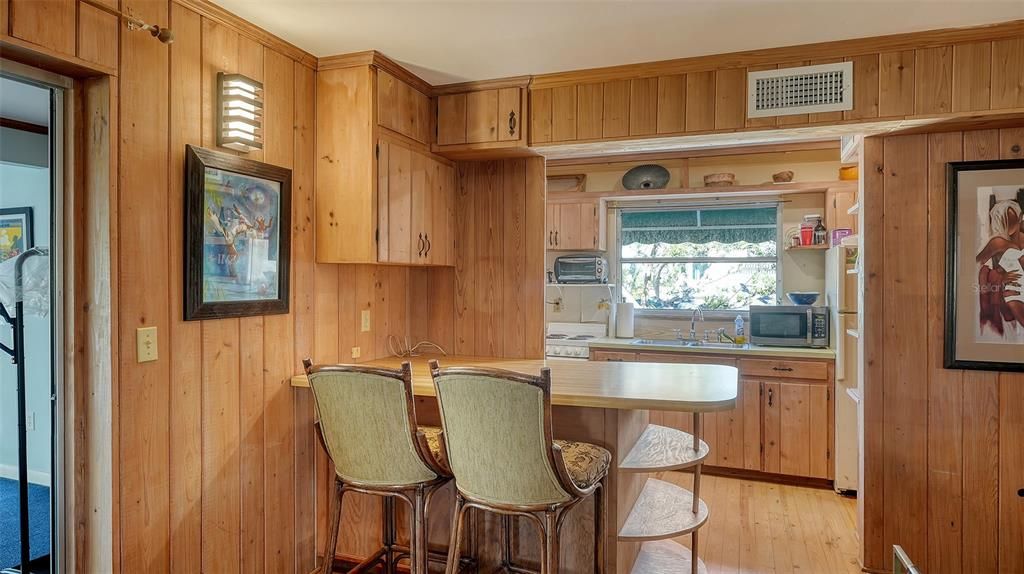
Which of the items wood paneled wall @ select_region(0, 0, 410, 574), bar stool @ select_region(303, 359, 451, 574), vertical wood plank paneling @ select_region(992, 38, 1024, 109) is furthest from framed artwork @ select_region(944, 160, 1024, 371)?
wood paneled wall @ select_region(0, 0, 410, 574)

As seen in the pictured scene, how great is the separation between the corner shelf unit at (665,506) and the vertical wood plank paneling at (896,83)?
1.49 m

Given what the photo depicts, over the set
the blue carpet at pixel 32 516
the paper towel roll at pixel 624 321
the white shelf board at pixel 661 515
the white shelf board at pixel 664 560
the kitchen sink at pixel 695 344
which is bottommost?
the white shelf board at pixel 664 560

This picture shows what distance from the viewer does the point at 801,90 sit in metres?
2.60

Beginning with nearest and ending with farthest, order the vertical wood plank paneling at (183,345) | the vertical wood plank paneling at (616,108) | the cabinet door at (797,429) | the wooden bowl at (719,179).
Result: the vertical wood plank paneling at (183,345) → the vertical wood plank paneling at (616,108) → the cabinet door at (797,429) → the wooden bowl at (719,179)

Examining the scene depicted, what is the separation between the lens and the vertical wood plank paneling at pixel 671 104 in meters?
2.78

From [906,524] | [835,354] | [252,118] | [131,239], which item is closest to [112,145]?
[131,239]

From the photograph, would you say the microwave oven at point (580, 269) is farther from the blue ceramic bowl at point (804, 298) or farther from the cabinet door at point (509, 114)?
the cabinet door at point (509, 114)

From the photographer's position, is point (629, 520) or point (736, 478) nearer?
point (629, 520)

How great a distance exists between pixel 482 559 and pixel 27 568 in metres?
1.61

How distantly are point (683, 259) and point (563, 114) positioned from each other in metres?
2.53

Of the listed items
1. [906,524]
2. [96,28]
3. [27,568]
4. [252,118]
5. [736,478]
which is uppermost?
[96,28]

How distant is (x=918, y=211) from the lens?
276 cm

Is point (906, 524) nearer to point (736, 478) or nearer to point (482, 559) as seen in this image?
point (736, 478)

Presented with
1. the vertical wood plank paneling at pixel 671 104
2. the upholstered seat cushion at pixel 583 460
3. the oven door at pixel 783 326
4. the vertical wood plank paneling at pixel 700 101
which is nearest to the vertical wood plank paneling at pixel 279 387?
the upholstered seat cushion at pixel 583 460
